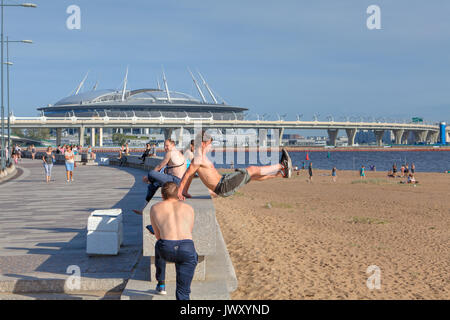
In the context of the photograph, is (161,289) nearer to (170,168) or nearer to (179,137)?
(170,168)

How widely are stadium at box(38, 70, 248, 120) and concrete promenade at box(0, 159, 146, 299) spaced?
145 metres

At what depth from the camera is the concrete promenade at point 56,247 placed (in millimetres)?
6883

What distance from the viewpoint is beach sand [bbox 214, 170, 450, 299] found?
8.54 metres

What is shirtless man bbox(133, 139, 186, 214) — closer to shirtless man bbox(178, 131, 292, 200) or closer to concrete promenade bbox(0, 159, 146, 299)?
concrete promenade bbox(0, 159, 146, 299)

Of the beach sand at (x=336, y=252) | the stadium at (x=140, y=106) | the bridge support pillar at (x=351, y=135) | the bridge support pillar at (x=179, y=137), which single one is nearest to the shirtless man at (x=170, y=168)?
the beach sand at (x=336, y=252)

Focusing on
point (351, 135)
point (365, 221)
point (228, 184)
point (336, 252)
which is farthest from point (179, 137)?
point (228, 184)

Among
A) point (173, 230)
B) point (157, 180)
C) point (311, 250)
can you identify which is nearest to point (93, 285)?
point (173, 230)

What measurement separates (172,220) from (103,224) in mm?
2922

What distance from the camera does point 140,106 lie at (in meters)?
169

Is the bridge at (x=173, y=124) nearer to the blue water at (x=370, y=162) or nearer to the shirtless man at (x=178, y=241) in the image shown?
the blue water at (x=370, y=162)

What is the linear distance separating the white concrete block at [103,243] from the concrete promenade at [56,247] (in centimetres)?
11

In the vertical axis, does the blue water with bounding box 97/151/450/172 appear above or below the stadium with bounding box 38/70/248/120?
below

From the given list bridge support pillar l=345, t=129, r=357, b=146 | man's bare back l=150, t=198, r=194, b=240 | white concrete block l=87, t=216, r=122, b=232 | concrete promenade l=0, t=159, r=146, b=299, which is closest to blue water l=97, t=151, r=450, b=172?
bridge support pillar l=345, t=129, r=357, b=146
